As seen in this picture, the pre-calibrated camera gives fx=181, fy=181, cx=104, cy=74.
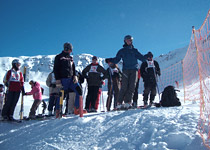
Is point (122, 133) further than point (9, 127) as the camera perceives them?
No

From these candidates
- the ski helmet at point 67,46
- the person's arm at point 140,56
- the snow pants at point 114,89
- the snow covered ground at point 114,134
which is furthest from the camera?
the snow pants at point 114,89

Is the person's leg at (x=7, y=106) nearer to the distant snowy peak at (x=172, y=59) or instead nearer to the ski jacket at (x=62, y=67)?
the ski jacket at (x=62, y=67)

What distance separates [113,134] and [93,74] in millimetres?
3403

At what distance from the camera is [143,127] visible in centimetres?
321

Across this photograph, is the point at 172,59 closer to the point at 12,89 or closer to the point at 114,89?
the point at 114,89

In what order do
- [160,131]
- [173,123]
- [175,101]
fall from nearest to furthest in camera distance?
[160,131] → [173,123] → [175,101]

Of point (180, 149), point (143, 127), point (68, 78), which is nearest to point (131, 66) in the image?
point (68, 78)

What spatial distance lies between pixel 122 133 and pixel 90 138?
572 millimetres

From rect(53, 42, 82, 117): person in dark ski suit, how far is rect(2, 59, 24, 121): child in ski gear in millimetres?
1726

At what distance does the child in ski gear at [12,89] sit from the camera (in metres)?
5.29

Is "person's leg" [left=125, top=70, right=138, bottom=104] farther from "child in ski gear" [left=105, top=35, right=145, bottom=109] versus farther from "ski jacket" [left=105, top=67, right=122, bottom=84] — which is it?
"ski jacket" [left=105, top=67, right=122, bottom=84]

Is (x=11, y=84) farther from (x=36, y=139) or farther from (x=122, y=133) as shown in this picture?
(x=122, y=133)

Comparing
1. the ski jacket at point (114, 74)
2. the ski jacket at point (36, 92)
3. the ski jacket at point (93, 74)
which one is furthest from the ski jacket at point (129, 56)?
the ski jacket at point (36, 92)

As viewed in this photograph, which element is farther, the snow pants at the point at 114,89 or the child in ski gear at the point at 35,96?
the snow pants at the point at 114,89
